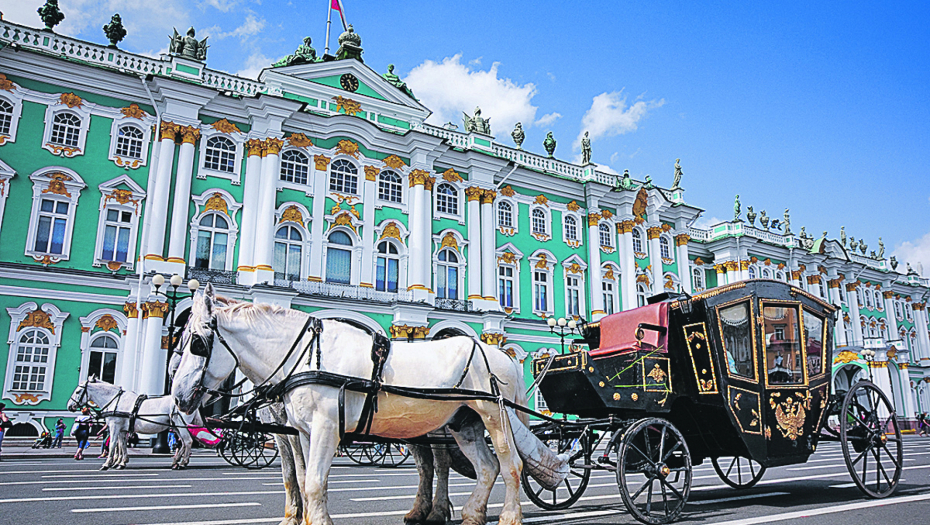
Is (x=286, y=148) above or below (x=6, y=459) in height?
above

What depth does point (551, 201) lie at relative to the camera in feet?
105

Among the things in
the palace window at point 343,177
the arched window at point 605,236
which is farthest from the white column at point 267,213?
the arched window at point 605,236

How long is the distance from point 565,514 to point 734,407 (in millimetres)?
2374

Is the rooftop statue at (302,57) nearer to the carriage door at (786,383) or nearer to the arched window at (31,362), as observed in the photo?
the arched window at (31,362)

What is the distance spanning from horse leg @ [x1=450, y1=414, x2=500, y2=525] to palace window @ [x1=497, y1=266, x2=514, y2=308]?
23.0 meters

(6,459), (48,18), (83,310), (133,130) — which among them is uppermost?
(48,18)

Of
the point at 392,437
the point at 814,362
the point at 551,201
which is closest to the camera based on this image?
the point at 392,437

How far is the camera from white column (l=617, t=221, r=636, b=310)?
107 feet

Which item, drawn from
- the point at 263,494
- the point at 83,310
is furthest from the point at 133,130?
the point at 263,494

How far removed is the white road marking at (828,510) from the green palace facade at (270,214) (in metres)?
11.3

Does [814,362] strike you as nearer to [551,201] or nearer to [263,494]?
[263,494]

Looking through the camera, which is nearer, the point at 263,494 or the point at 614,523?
the point at 614,523

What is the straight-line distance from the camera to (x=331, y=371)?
18.4 ft

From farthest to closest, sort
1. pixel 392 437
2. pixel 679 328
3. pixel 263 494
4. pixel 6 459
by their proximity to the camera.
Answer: pixel 6 459 < pixel 263 494 < pixel 679 328 < pixel 392 437
